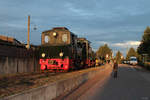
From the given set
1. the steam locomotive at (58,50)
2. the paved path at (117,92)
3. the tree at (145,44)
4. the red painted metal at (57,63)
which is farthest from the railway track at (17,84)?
the tree at (145,44)

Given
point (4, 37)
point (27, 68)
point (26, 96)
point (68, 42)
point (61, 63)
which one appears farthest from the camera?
point (4, 37)

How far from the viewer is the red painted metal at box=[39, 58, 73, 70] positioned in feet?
51.6

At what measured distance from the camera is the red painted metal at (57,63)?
51.6 ft

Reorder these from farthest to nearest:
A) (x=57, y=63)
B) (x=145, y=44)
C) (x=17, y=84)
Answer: (x=145, y=44) < (x=57, y=63) < (x=17, y=84)

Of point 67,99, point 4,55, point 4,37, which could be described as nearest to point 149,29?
point 4,37

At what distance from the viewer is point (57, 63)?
635 inches

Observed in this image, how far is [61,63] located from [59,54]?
84 centimetres

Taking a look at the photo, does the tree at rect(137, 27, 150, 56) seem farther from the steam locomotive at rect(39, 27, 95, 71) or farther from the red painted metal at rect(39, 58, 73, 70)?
the red painted metal at rect(39, 58, 73, 70)

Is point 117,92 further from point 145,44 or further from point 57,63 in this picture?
point 145,44

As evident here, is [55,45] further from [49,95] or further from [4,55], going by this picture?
[49,95]

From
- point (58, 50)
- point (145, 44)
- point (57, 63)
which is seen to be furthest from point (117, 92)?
point (145, 44)

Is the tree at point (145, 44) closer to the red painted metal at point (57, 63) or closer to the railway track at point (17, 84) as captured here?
the red painted metal at point (57, 63)

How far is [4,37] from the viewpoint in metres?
26.8

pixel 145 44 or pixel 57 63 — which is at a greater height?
pixel 145 44
